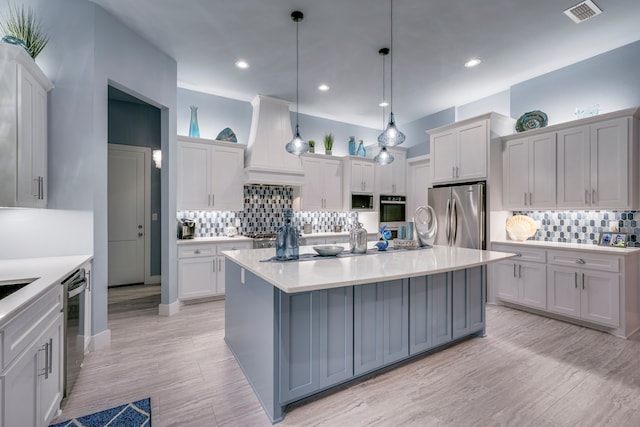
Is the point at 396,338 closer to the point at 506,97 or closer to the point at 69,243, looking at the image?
the point at 69,243

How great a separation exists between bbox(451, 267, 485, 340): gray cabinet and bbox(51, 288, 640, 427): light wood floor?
0.15 m

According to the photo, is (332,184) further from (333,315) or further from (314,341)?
(314,341)

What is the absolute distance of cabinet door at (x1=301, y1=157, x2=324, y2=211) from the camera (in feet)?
17.1

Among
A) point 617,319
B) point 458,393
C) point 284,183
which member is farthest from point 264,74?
point 617,319

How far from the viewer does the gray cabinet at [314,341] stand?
5.95 ft

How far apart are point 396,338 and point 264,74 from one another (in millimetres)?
3608

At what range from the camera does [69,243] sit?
264 centimetres

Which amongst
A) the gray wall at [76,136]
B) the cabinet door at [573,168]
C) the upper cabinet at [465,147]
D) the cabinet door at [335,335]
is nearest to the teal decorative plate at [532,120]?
the upper cabinet at [465,147]

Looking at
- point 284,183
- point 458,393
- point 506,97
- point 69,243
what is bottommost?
point 458,393

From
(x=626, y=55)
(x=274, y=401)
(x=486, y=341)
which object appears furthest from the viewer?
(x=626, y=55)

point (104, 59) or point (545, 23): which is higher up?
point (545, 23)

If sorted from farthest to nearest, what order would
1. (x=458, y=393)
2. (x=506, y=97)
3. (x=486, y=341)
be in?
(x=506, y=97) < (x=486, y=341) < (x=458, y=393)

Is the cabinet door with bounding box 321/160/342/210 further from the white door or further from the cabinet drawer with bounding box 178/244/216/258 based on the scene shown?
the white door

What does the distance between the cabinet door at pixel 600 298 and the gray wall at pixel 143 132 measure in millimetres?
5971
